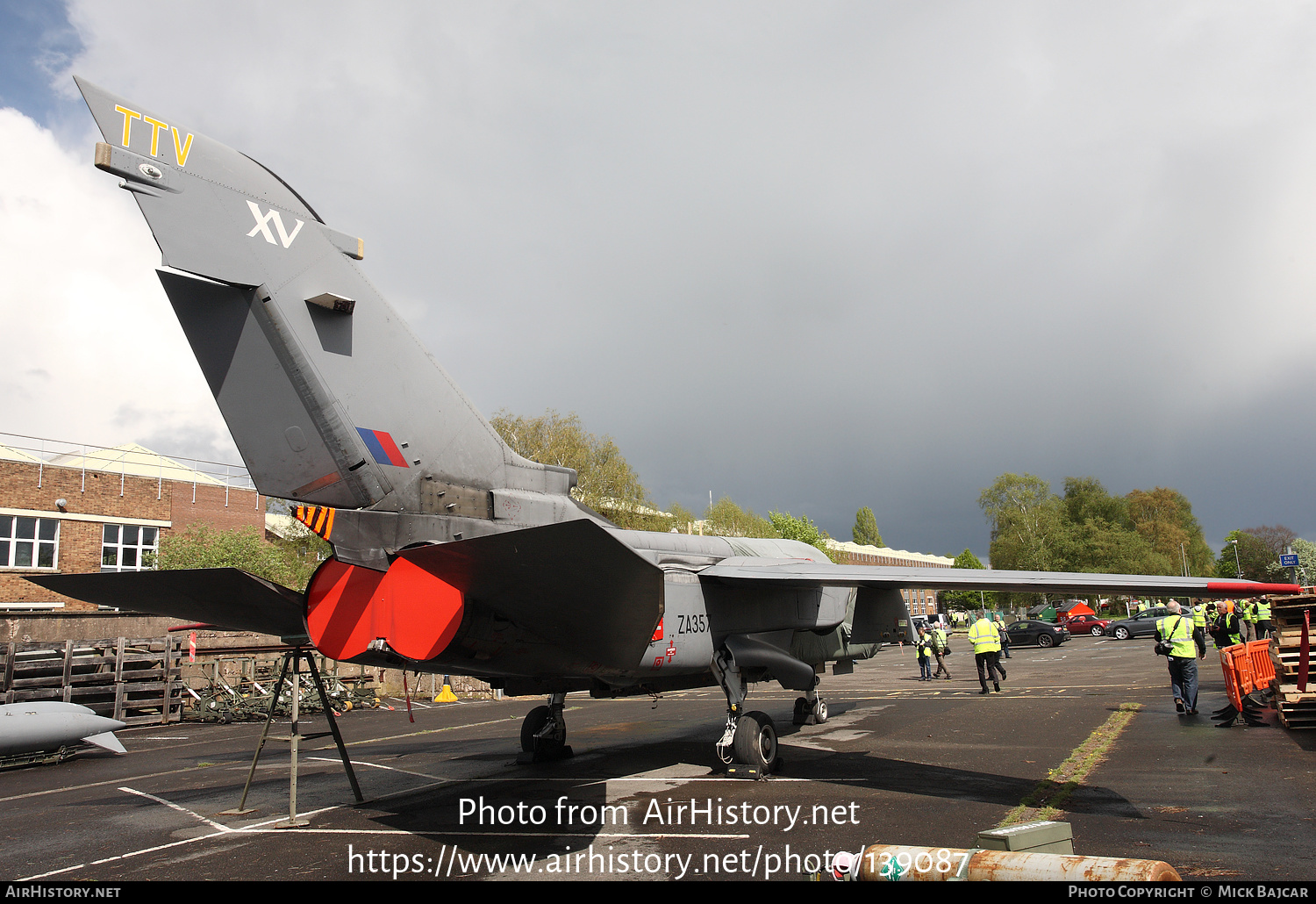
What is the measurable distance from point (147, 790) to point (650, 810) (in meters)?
6.61

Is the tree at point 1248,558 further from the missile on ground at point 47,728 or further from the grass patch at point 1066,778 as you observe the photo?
the missile on ground at point 47,728

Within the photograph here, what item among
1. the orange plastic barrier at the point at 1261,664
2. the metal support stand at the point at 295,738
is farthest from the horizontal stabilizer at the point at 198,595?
the orange plastic barrier at the point at 1261,664

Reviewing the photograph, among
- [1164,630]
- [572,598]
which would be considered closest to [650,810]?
[572,598]

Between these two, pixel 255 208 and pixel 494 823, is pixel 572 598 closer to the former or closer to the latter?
pixel 494 823

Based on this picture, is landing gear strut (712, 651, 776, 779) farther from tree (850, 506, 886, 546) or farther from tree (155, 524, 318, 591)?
tree (850, 506, 886, 546)

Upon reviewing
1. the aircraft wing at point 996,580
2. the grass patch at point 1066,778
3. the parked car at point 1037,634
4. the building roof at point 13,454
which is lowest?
the parked car at point 1037,634

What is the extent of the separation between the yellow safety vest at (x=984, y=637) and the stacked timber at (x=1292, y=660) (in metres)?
6.36

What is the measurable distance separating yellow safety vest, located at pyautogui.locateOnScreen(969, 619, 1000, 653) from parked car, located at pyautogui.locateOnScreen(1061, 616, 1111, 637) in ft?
112

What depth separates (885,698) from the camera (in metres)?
17.4

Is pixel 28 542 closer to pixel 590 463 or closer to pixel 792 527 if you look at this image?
pixel 590 463

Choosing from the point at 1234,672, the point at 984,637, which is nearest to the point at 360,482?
the point at 1234,672

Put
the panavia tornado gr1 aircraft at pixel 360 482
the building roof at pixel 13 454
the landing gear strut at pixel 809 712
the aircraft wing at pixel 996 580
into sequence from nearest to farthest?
the panavia tornado gr1 aircraft at pixel 360 482 → the aircraft wing at pixel 996 580 → the landing gear strut at pixel 809 712 → the building roof at pixel 13 454

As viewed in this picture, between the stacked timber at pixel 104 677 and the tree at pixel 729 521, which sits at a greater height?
the tree at pixel 729 521

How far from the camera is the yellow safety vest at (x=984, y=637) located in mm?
17297
